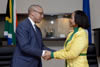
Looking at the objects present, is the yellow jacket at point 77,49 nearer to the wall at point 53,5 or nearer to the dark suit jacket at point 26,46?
Answer: the dark suit jacket at point 26,46

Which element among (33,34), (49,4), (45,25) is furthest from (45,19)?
(33,34)

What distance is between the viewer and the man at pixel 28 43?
179 centimetres

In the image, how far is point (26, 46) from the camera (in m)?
1.79

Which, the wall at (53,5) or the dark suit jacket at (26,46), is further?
the wall at (53,5)

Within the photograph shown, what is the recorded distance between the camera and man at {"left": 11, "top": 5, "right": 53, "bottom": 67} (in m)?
1.79

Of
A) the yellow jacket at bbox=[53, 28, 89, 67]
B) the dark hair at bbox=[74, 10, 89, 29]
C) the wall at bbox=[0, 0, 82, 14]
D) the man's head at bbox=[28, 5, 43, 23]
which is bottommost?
the yellow jacket at bbox=[53, 28, 89, 67]

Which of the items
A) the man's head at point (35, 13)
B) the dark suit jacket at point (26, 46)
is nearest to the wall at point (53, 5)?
the man's head at point (35, 13)

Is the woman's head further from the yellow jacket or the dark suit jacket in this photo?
the dark suit jacket

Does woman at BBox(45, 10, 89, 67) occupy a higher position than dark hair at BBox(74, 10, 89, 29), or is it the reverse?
dark hair at BBox(74, 10, 89, 29)

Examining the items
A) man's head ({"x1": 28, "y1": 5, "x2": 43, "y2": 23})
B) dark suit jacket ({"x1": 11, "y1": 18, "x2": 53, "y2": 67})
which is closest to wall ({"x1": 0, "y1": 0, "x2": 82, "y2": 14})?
man's head ({"x1": 28, "y1": 5, "x2": 43, "y2": 23})

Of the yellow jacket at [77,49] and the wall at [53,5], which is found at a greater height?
the wall at [53,5]

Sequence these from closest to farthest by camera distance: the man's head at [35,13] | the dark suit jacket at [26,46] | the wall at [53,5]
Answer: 1. the dark suit jacket at [26,46]
2. the man's head at [35,13]
3. the wall at [53,5]

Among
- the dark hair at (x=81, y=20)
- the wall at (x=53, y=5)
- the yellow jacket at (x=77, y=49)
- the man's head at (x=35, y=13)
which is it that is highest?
the wall at (x=53, y=5)

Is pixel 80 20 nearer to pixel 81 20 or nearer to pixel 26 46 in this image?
pixel 81 20
